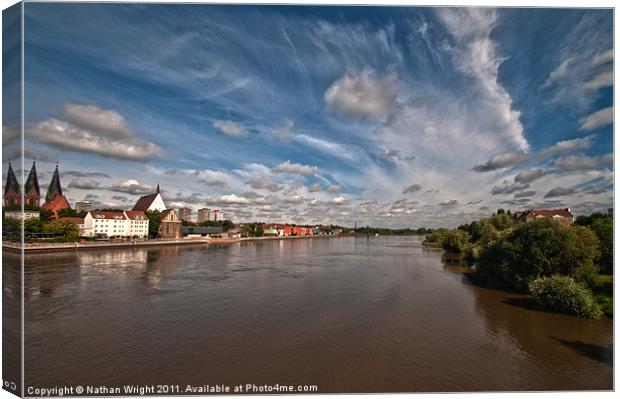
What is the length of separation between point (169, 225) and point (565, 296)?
38.5 meters

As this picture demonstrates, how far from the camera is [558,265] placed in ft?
29.4

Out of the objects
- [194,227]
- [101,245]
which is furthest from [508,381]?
[194,227]

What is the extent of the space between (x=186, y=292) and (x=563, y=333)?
9.27 meters

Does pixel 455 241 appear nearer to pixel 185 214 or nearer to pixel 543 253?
pixel 543 253

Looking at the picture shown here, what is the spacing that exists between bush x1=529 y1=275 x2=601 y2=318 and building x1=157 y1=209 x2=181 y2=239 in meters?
37.4

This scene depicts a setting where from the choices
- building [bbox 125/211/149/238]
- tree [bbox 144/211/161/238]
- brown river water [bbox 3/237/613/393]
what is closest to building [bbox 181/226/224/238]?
tree [bbox 144/211/161/238]

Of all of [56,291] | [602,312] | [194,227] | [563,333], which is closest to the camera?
[563,333]

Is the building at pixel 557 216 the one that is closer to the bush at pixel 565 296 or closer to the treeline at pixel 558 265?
the treeline at pixel 558 265

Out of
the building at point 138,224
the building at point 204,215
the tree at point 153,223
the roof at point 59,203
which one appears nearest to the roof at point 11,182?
the roof at point 59,203

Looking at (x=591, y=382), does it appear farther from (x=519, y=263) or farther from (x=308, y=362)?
(x=519, y=263)

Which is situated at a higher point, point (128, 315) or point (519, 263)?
point (519, 263)

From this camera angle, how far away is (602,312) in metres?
7.29

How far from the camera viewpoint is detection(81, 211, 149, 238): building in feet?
98.9

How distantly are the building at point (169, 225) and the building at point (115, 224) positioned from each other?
2680 millimetres
